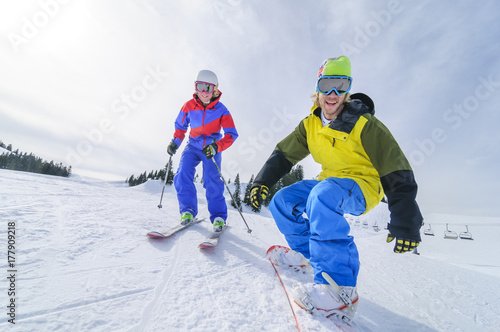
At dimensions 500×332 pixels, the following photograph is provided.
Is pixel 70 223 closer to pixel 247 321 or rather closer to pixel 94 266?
pixel 94 266

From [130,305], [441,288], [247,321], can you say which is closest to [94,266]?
[130,305]

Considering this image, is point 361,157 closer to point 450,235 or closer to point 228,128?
point 228,128

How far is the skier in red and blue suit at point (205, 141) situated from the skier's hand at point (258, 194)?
57.9 inches

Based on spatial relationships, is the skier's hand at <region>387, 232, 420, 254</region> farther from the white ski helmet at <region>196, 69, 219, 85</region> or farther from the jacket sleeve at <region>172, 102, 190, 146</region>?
the jacket sleeve at <region>172, 102, 190, 146</region>

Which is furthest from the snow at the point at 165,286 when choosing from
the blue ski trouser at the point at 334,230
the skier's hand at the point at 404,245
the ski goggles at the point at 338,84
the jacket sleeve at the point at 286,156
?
the ski goggles at the point at 338,84

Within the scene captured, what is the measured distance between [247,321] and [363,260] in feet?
8.59

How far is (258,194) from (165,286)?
1.33 m

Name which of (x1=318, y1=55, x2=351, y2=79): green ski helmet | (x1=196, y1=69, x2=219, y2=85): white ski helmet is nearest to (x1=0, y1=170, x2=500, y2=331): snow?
(x1=318, y1=55, x2=351, y2=79): green ski helmet

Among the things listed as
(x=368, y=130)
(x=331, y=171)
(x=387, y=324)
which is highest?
(x=368, y=130)

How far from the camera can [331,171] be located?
92.3 inches

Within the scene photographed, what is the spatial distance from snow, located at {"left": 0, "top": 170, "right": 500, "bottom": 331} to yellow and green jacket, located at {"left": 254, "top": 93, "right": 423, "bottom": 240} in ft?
2.85

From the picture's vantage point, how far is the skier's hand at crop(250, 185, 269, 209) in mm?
2395

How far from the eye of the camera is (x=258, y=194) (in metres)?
2.45

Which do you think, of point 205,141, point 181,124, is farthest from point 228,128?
point 181,124
